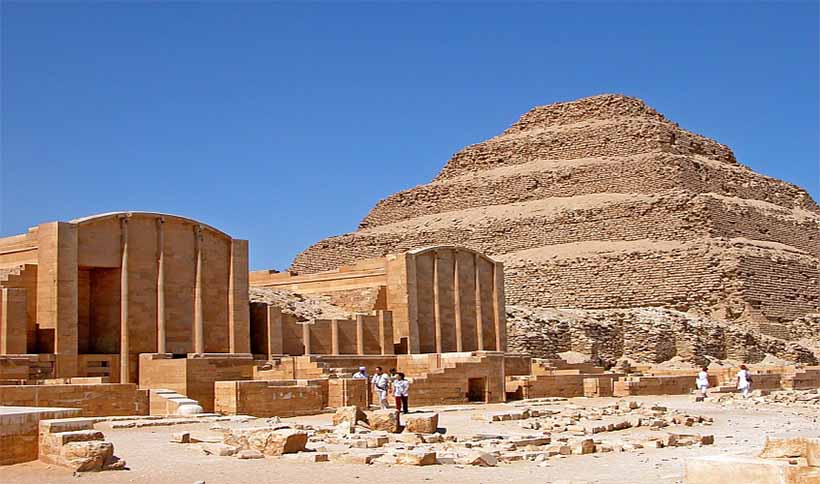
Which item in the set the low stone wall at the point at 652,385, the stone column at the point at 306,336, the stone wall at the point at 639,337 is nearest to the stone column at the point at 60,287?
the stone column at the point at 306,336

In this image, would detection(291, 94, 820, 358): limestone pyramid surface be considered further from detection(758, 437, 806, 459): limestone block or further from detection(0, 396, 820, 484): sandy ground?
detection(758, 437, 806, 459): limestone block

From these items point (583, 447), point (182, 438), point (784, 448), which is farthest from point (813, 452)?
point (182, 438)

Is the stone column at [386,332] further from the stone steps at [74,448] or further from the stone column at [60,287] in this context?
the stone steps at [74,448]

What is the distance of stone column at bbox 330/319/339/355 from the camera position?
1049 inches

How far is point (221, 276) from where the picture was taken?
984 inches

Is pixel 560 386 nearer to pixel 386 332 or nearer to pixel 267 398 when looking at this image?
pixel 386 332

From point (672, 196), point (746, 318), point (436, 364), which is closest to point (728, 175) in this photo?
point (672, 196)

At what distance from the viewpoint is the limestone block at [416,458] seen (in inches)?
464

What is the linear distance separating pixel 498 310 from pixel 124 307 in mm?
12414

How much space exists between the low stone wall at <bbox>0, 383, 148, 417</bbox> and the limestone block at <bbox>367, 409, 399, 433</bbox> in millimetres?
4319

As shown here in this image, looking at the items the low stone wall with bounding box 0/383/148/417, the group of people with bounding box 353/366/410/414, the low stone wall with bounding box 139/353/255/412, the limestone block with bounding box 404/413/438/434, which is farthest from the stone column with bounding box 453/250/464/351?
the limestone block with bounding box 404/413/438/434

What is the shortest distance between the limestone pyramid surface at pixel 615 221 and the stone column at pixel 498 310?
73.2 ft

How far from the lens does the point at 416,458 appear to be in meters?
11.8

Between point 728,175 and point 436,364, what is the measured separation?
45483 millimetres
